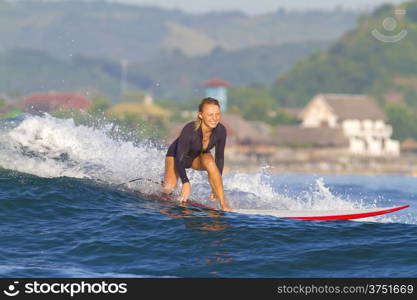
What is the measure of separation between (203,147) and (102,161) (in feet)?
13.4

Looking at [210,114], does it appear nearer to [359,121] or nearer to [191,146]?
[191,146]

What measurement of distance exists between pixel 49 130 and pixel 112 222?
5412 millimetres

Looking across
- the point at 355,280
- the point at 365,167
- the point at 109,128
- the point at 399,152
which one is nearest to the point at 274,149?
the point at 365,167

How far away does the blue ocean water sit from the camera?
1405 centimetres

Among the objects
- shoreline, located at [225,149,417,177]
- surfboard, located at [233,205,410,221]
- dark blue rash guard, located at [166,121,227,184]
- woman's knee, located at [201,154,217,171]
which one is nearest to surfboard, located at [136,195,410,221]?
surfboard, located at [233,205,410,221]

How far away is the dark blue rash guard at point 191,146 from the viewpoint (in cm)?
1659

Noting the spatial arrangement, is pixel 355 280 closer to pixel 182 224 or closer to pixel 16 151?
pixel 182 224

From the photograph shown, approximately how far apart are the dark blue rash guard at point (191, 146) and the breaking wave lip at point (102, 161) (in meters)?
1.50

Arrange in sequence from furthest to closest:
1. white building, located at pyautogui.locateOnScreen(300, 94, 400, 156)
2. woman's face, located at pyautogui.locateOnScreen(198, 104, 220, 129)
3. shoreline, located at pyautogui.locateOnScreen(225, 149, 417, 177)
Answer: white building, located at pyautogui.locateOnScreen(300, 94, 400, 156) < shoreline, located at pyautogui.locateOnScreen(225, 149, 417, 177) < woman's face, located at pyautogui.locateOnScreen(198, 104, 220, 129)

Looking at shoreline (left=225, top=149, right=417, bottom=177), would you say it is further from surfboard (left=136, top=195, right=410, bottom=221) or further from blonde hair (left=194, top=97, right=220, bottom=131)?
blonde hair (left=194, top=97, right=220, bottom=131)

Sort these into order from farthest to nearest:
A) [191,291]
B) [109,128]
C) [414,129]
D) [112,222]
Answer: [414,129] → [109,128] → [112,222] → [191,291]

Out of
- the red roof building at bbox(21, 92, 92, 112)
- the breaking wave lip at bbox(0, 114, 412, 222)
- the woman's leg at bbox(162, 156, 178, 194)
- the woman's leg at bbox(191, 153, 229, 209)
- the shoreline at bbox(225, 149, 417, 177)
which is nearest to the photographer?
the woman's leg at bbox(191, 153, 229, 209)

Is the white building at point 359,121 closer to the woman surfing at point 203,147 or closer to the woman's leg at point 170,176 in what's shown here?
the woman's leg at point 170,176

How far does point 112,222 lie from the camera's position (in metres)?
16.2
